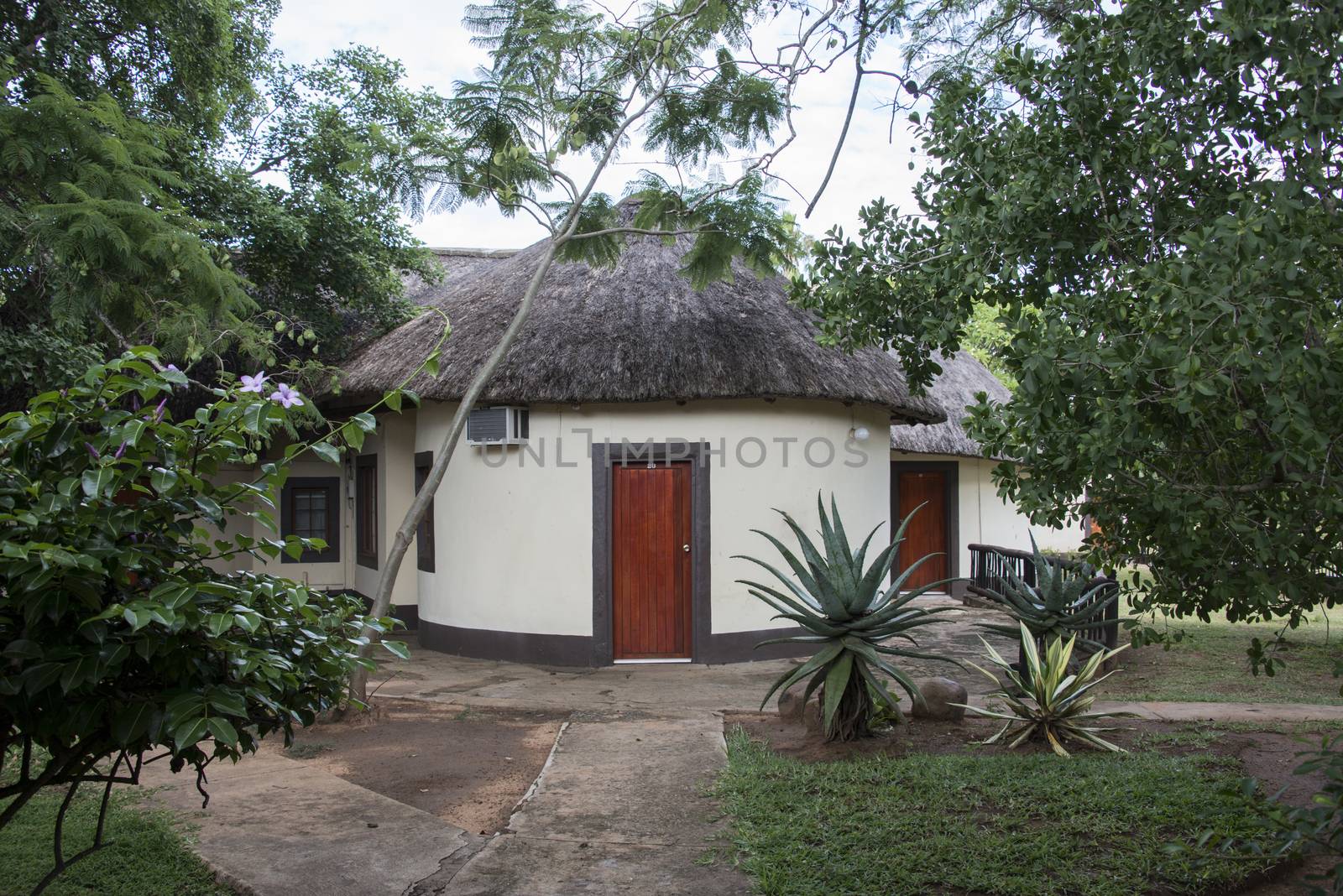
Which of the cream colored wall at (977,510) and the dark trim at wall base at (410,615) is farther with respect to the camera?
the cream colored wall at (977,510)

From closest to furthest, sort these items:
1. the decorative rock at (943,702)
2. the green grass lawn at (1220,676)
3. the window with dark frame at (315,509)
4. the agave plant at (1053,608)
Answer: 1. the decorative rock at (943,702)
2. the agave plant at (1053,608)
3. the green grass lawn at (1220,676)
4. the window with dark frame at (315,509)

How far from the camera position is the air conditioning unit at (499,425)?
8977 mm

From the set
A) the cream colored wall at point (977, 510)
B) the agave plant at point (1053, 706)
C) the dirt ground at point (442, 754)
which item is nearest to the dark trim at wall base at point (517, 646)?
the dirt ground at point (442, 754)

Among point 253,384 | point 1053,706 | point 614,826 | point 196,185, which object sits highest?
point 196,185

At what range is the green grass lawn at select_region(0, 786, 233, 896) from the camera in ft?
11.6

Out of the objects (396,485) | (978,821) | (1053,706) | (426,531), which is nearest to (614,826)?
(978,821)

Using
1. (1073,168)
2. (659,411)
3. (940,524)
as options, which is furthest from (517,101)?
(940,524)

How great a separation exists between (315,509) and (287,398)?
11.3 meters

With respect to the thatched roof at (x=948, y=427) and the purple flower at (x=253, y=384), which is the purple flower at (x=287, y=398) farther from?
the thatched roof at (x=948, y=427)

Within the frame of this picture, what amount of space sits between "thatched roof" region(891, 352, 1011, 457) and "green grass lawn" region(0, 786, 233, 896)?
11.0 m

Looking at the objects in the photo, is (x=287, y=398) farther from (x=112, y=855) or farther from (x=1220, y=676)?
(x=1220, y=676)

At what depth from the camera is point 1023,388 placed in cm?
282

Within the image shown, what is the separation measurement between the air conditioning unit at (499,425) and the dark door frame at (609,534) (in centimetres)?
74

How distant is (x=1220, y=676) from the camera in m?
8.49
